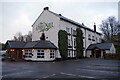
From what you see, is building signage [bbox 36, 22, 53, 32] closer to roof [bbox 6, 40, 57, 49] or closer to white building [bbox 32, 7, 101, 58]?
white building [bbox 32, 7, 101, 58]

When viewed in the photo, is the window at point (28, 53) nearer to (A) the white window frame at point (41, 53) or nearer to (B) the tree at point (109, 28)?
(A) the white window frame at point (41, 53)

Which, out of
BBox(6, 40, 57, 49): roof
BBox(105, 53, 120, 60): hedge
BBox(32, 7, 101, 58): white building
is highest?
BBox(32, 7, 101, 58): white building

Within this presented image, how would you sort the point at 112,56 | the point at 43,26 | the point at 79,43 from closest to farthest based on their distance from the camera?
the point at 43,26 < the point at 112,56 < the point at 79,43

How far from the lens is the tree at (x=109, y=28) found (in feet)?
145

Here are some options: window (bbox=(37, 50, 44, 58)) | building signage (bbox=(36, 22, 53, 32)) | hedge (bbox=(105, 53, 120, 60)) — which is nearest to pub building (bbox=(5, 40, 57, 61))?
window (bbox=(37, 50, 44, 58))

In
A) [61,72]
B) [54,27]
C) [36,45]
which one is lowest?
[61,72]

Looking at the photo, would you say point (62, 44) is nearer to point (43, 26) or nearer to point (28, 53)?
point (43, 26)

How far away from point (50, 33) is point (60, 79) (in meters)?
19.4

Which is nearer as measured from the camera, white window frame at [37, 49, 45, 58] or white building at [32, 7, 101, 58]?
white window frame at [37, 49, 45, 58]

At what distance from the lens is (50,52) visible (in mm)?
23641

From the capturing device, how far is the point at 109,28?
1843 inches

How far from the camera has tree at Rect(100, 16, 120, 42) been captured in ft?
145

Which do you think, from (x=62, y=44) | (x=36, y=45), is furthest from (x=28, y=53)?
(x=62, y=44)

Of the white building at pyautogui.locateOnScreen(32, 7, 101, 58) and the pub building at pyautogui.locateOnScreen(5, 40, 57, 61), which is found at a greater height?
the white building at pyautogui.locateOnScreen(32, 7, 101, 58)
